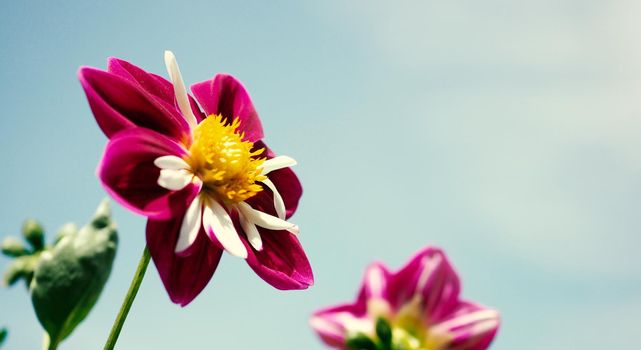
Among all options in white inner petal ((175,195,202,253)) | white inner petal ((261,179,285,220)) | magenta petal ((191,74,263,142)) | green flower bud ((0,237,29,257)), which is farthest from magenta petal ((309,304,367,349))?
magenta petal ((191,74,263,142))

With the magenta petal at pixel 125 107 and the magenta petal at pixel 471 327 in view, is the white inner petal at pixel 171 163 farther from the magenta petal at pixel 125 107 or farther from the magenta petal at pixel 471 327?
the magenta petal at pixel 471 327

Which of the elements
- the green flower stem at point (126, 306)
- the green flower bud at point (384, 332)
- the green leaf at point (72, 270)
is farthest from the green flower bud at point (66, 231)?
the green flower bud at point (384, 332)

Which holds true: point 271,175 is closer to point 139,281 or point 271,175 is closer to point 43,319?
point 139,281

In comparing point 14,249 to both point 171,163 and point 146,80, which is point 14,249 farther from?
point 146,80

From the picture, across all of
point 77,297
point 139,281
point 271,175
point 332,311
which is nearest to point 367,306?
point 332,311

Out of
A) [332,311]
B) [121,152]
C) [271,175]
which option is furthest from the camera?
[271,175]

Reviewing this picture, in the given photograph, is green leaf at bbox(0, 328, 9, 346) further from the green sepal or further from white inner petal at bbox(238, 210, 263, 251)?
white inner petal at bbox(238, 210, 263, 251)
